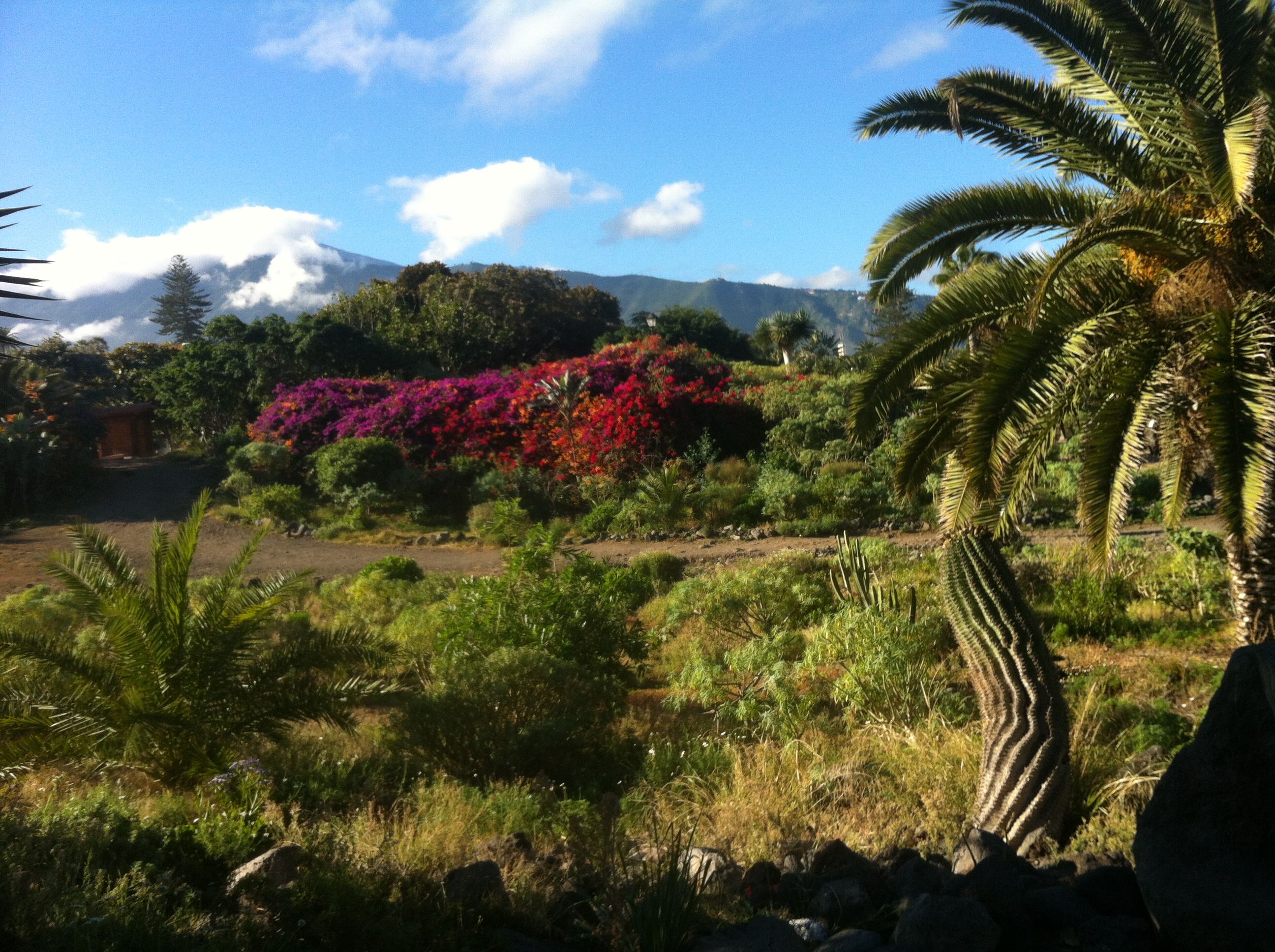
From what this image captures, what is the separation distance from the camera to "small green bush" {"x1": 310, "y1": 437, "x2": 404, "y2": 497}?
18031 millimetres

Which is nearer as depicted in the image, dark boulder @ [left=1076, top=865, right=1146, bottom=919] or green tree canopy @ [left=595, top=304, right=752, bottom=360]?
dark boulder @ [left=1076, top=865, right=1146, bottom=919]

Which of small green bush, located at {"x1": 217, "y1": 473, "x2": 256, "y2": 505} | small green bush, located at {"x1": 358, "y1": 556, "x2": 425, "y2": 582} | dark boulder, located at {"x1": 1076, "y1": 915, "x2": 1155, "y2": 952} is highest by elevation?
small green bush, located at {"x1": 217, "y1": 473, "x2": 256, "y2": 505}

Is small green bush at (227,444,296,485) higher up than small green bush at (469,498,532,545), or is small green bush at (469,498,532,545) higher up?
small green bush at (227,444,296,485)

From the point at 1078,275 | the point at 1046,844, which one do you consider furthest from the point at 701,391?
the point at 1046,844

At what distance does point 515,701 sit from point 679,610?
3.27m

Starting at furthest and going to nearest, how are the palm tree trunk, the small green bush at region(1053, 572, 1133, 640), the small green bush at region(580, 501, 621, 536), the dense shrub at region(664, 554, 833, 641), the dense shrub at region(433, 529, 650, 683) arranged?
the small green bush at region(580, 501, 621, 536), the dense shrub at region(664, 554, 833, 641), the small green bush at region(1053, 572, 1133, 640), the dense shrub at region(433, 529, 650, 683), the palm tree trunk

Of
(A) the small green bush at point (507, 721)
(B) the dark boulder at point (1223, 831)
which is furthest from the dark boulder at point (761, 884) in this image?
(A) the small green bush at point (507, 721)

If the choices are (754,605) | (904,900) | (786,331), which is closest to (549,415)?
(754,605)

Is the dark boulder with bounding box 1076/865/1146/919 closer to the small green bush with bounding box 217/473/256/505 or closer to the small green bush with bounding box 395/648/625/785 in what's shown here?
the small green bush with bounding box 395/648/625/785

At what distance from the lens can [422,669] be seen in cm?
783

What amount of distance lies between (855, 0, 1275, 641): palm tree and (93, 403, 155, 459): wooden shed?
25.9 m

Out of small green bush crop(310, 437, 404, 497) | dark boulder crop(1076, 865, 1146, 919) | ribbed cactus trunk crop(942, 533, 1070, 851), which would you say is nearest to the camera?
dark boulder crop(1076, 865, 1146, 919)

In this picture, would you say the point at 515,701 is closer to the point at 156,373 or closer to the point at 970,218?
the point at 970,218

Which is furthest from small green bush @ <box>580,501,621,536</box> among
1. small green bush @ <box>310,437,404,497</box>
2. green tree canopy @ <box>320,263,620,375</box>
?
green tree canopy @ <box>320,263,620,375</box>
